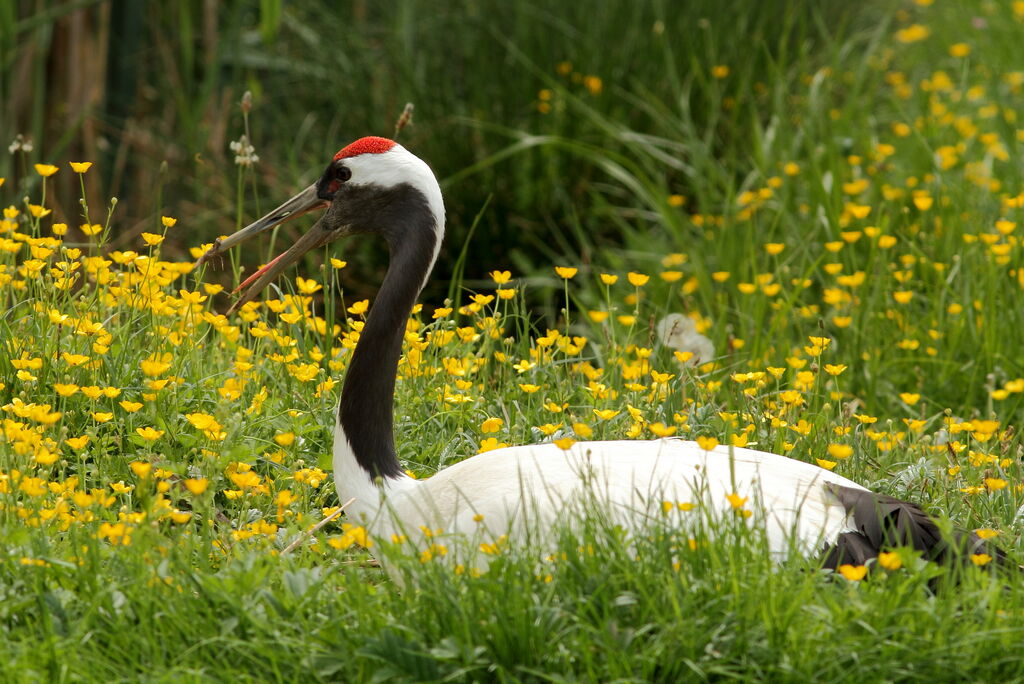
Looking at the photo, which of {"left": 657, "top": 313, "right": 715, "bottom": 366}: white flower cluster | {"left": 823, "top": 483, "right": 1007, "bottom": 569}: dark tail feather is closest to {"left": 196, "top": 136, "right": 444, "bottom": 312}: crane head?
{"left": 823, "top": 483, "right": 1007, "bottom": 569}: dark tail feather

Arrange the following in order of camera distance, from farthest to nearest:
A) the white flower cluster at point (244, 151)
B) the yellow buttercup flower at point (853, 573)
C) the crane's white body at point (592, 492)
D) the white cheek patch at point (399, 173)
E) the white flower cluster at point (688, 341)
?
1. the white flower cluster at point (688, 341)
2. the white flower cluster at point (244, 151)
3. the white cheek patch at point (399, 173)
4. the crane's white body at point (592, 492)
5. the yellow buttercup flower at point (853, 573)

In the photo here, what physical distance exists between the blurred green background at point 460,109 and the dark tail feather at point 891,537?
11.5 feet

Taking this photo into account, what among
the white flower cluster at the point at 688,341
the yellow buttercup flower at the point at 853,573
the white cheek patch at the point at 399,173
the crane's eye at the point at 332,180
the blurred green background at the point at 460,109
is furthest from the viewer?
the blurred green background at the point at 460,109

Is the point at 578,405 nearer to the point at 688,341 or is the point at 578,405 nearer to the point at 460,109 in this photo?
the point at 688,341

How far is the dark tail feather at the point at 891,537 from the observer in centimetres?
295

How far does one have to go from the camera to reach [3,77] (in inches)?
261

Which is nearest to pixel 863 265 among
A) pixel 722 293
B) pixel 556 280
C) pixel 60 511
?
pixel 722 293

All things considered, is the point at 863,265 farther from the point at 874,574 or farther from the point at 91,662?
the point at 91,662

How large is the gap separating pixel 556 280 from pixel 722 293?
0.98 metres

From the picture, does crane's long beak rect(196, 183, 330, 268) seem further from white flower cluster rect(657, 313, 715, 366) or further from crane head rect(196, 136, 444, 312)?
white flower cluster rect(657, 313, 715, 366)

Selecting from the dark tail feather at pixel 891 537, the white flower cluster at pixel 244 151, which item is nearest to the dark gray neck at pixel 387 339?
the white flower cluster at pixel 244 151

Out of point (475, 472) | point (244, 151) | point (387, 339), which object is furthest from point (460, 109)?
point (475, 472)

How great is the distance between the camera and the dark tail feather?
2.95 meters

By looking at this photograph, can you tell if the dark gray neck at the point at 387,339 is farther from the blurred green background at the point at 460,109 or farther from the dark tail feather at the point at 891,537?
the blurred green background at the point at 460,109
